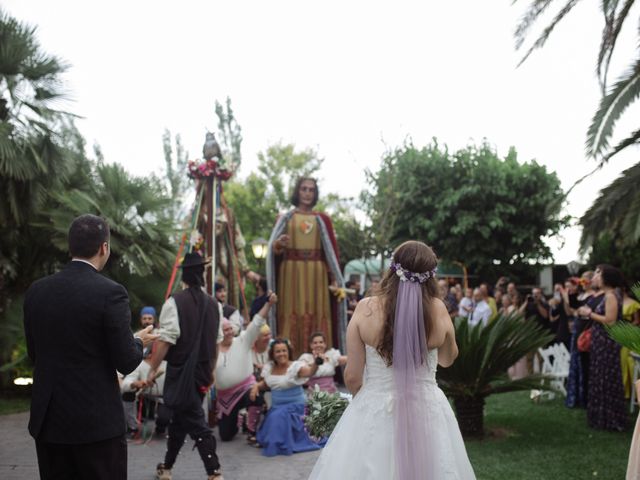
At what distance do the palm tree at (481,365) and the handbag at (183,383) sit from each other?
302 centimetres

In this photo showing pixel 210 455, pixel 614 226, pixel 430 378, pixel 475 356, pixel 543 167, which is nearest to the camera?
pixel 430 378

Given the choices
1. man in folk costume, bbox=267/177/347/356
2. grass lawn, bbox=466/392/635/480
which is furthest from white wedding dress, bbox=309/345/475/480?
man in folk costume, bbox=267/177/347/356

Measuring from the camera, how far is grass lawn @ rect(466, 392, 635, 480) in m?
6.22

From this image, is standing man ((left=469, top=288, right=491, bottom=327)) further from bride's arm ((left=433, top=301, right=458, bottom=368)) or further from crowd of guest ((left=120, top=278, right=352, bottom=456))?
bride's arm ((left=433, top=301, right=458, bottom=368))

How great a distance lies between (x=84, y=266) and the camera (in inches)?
140

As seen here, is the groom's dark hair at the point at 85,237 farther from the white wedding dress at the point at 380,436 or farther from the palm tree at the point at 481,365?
the palm tree at the point at 481,365

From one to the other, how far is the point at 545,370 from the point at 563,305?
3.71 ft

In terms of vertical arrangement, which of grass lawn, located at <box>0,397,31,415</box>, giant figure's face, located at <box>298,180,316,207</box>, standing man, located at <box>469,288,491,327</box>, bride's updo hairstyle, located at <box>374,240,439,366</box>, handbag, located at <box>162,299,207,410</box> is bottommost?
grass lawn, located at <box>0,397,31,415</box>

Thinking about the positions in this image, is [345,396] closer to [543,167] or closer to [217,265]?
[217,265]

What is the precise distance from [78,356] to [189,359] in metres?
2.41

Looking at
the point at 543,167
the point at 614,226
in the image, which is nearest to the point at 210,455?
the point at 614,226

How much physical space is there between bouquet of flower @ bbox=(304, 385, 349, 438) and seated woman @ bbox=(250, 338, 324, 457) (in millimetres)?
2382

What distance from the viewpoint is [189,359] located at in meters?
5.79

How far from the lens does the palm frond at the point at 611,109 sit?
8969mm
